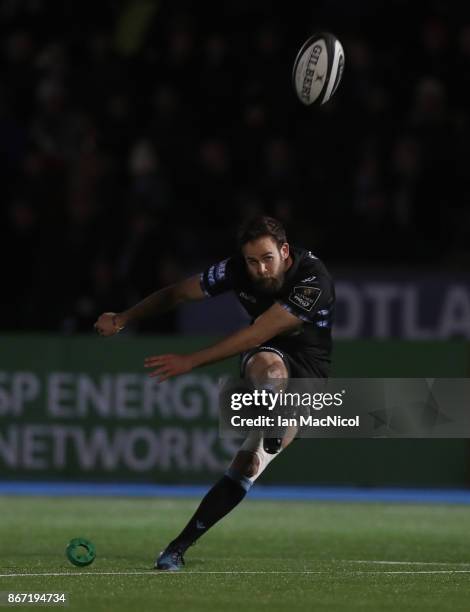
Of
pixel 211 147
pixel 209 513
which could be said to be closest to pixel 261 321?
pixel 209 513

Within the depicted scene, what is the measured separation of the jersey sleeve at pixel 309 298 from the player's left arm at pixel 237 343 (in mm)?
61

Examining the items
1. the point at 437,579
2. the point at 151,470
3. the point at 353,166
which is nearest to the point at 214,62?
the point at 353,166

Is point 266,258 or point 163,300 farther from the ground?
point 266,258

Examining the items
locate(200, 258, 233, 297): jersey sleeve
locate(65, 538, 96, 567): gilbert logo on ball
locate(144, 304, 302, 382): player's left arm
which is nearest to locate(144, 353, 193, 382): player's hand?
locate(144, 304, 302, 382): player's left arm

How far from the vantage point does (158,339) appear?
16391 millimetres

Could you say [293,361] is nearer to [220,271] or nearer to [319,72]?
[220,271]

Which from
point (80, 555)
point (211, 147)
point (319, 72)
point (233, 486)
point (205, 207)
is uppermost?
point (319, 72)

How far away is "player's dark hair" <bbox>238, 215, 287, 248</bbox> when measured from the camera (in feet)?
30.0

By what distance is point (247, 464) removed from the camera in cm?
952

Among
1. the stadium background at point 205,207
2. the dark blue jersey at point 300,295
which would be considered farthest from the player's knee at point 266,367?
the stadium background at point 205,207

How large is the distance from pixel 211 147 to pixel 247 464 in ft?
28.6

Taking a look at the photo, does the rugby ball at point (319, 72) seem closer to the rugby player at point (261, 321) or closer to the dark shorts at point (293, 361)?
the rugby player at point (261, 321)

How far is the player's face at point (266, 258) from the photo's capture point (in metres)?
9.16

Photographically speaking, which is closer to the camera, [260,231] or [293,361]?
[260,231]
